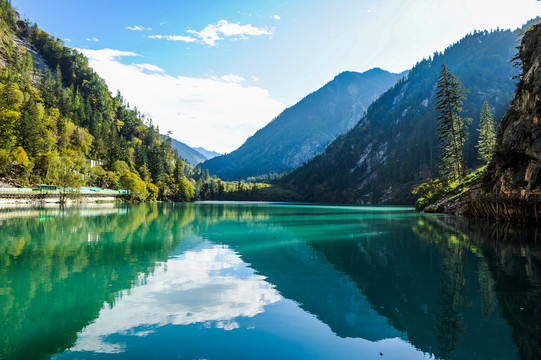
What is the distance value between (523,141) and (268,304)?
132 ft

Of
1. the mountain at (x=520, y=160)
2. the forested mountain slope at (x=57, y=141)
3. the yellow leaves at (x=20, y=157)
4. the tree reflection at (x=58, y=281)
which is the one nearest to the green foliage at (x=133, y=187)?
the forested mountain slope at (x=57, y=141)

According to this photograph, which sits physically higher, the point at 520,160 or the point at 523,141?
the point at 523,141

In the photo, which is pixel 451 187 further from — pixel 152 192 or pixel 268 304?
pixel 152 192

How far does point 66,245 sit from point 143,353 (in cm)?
1768

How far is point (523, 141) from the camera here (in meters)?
37.2

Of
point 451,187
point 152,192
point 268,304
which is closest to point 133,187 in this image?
point 152,192

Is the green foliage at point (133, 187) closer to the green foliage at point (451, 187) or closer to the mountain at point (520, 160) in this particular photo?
the green foliage at point (451, 187)

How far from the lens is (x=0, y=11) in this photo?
188 meters

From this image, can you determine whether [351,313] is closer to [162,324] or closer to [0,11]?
[162,324]

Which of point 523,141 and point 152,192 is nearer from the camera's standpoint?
point 523,141

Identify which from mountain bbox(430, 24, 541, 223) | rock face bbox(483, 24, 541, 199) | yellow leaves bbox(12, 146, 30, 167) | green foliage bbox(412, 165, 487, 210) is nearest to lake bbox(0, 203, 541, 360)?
mountain bbox(430, 24, 541, 223)

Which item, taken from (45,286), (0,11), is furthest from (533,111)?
(0,11)

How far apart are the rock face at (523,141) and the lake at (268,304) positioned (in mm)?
20070

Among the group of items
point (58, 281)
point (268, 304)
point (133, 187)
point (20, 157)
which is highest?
point (20, 157)
